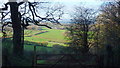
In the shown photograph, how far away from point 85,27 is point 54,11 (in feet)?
3.94

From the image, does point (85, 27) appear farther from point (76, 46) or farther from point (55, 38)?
point (55, 38)

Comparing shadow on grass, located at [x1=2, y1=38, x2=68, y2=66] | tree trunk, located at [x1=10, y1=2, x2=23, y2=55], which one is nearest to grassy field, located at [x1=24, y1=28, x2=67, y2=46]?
shadow on grass, located at [x1=2, y1=38, x2=68, y2=66]

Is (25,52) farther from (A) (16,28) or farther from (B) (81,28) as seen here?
(B) (81,28)

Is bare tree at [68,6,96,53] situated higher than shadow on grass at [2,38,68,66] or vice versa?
bare tree at [68,6,96,53]

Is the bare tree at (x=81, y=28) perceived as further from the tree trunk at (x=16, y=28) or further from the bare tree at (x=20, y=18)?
the tree trunk at (x=16, y=28)

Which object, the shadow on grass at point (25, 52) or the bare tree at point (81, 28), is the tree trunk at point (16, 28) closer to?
the shadow on grass at point (25, 52)

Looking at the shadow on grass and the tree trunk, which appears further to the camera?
the tree trunk

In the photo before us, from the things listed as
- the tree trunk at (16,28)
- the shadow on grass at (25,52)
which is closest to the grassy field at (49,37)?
the shadow on grass at (25,52)

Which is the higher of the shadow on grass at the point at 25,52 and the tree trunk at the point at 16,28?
the tree trunk at the point at 16,28

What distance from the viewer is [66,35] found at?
5375mm

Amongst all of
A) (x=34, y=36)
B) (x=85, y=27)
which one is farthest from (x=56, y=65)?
(x=85, y=27)

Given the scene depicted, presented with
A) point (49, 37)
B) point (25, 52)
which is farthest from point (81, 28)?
point (25, 52)

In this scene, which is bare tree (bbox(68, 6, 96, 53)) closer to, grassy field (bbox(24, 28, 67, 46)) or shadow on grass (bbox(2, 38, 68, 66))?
grassy field (bbox(24, 28, 67, 46))

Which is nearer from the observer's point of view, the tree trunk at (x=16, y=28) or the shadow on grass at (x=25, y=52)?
the shadow on grass at (x=25, y=52)
